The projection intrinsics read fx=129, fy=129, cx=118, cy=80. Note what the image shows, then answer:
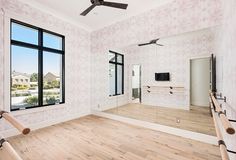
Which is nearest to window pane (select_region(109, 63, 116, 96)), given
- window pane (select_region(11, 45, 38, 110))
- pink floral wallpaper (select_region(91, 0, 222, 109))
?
pink floral wallpaper (select_region(91, 0, 222, 109))

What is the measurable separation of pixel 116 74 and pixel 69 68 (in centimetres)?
160

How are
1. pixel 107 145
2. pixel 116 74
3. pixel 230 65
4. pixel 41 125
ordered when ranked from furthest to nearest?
pixel 116 74 < pixel 41 125 < pixel 107 145 < pixel 230 65

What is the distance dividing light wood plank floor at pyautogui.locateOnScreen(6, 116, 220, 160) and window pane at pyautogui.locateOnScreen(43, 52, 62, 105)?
34.4 inches

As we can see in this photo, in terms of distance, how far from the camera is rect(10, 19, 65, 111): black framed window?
3121 millimetres

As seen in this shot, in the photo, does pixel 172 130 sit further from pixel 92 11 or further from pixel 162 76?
pixel 92 11

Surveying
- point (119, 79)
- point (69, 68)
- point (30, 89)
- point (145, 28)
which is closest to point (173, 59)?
point (145, 28)

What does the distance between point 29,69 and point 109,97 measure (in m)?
2.55

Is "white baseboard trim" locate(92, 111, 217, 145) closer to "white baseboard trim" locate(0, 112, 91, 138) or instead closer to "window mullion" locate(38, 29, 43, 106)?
"white baseboard trim" locate(0, 112, 91, 138)

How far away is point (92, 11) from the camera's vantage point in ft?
12.1

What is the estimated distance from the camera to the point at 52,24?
3.72 metres

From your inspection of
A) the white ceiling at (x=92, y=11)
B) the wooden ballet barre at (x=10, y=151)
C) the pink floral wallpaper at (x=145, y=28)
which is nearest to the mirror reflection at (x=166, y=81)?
the pink floral wallpaper at (x=145, y=28)

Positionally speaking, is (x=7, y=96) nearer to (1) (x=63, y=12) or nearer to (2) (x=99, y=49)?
(1) (x=63, y=12)

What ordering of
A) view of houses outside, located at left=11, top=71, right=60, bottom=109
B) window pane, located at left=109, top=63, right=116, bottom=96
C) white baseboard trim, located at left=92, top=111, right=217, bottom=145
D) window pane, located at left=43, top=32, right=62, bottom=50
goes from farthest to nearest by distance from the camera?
1. window pane, located at left=109, top=63, right=116, bottom=96
2. window pane, located at left=43, top=32, right=62, bottom=50
3. view of houses outside, located at left=11, top=71, right=60, bottom=109
4. white baseboard trim, located at left=92, top=111, right=217, bottom=145

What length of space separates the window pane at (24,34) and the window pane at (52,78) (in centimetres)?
45
